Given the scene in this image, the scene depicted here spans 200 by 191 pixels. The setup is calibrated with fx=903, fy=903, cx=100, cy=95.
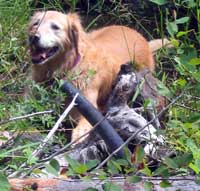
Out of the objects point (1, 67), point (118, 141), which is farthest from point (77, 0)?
point (118, 141)

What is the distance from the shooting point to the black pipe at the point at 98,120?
4.34 metres

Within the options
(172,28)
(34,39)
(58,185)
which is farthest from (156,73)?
(172,28)

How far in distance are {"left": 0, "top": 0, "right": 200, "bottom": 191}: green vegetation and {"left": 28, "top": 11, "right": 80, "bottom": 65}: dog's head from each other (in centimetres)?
10

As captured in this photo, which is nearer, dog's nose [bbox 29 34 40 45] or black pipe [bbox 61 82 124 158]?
black pipe [bbox 61 82 124 158]

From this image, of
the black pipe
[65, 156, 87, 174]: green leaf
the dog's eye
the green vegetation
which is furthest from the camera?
the dog's eye

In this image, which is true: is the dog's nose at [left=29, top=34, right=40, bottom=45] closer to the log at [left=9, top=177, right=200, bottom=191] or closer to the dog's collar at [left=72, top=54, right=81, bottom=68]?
the dog's collar at [left=72, top=54, right=81, bottom=68]

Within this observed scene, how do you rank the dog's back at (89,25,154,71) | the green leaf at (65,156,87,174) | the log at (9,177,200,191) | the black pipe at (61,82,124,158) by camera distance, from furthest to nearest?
the dog's back at (89,25,154,71), the black pipe at (61,82,124,158), the log at (9,177,200,191), the green leaf at (65,156,87,174)

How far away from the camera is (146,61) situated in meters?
7.29

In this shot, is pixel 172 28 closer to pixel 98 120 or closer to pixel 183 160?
pixel 183 160

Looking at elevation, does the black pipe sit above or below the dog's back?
above

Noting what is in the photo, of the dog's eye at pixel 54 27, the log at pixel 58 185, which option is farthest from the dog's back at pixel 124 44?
the log at pixel 58 185

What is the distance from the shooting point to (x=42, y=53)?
6.64 metres

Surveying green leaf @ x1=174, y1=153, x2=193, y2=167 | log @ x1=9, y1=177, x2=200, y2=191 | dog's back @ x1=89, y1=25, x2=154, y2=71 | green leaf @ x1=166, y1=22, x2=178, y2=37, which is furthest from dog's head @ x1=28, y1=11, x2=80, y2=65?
green leaf @ x1=174, y1=153, x2=193, y2=167

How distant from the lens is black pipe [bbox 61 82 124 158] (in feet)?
14.2
